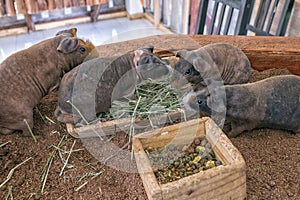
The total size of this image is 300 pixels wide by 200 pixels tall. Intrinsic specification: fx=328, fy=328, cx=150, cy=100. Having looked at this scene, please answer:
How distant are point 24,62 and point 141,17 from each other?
3543 mm

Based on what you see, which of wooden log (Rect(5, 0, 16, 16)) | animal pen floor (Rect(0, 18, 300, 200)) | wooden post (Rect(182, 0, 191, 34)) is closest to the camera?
animal pen floor (Rect(0, 18, 300, 200))

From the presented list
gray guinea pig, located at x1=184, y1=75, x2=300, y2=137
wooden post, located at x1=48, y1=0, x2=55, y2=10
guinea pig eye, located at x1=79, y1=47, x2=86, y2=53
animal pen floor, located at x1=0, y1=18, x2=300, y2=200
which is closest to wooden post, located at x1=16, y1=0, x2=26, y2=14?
wooden post, located at x1=48, y1=0, x2=55, y2=10

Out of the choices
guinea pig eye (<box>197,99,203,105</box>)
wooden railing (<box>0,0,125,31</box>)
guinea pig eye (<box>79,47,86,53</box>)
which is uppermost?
guinea pig eye (<box>79,47,86,53</box>)

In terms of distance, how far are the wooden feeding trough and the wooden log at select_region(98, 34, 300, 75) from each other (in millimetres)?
670

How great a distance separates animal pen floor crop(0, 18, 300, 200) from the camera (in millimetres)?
1012

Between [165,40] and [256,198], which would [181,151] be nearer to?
[256,198]

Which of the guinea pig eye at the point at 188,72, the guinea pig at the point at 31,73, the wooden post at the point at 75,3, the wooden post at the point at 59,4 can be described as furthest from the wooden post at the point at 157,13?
the guinea pig eye at the point at 188,72

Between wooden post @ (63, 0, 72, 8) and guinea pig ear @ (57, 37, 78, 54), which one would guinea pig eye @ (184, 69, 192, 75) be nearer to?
guinea pig ear @ (57, 37, 78, 54)

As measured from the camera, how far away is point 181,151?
3.43 ft

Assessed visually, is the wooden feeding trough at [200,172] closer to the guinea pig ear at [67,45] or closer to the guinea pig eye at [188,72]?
the guinea pig eye at [188,72]

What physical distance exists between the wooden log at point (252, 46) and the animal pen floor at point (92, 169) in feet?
1.60

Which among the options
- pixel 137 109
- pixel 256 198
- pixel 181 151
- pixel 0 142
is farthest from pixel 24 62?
pixel 256 198

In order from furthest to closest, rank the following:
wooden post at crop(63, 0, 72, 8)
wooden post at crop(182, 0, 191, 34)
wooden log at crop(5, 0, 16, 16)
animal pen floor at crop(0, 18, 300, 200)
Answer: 1. wooden post at crop(63, 0, 72, 8)
2. wooden log at crop(5, 0, 16, 16)
3. wooden post at crop(182, 0, 191, 34)
4. animal pen floor at crop(0, 18, 300, 200)

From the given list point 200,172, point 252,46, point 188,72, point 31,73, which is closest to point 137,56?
point 188,72
